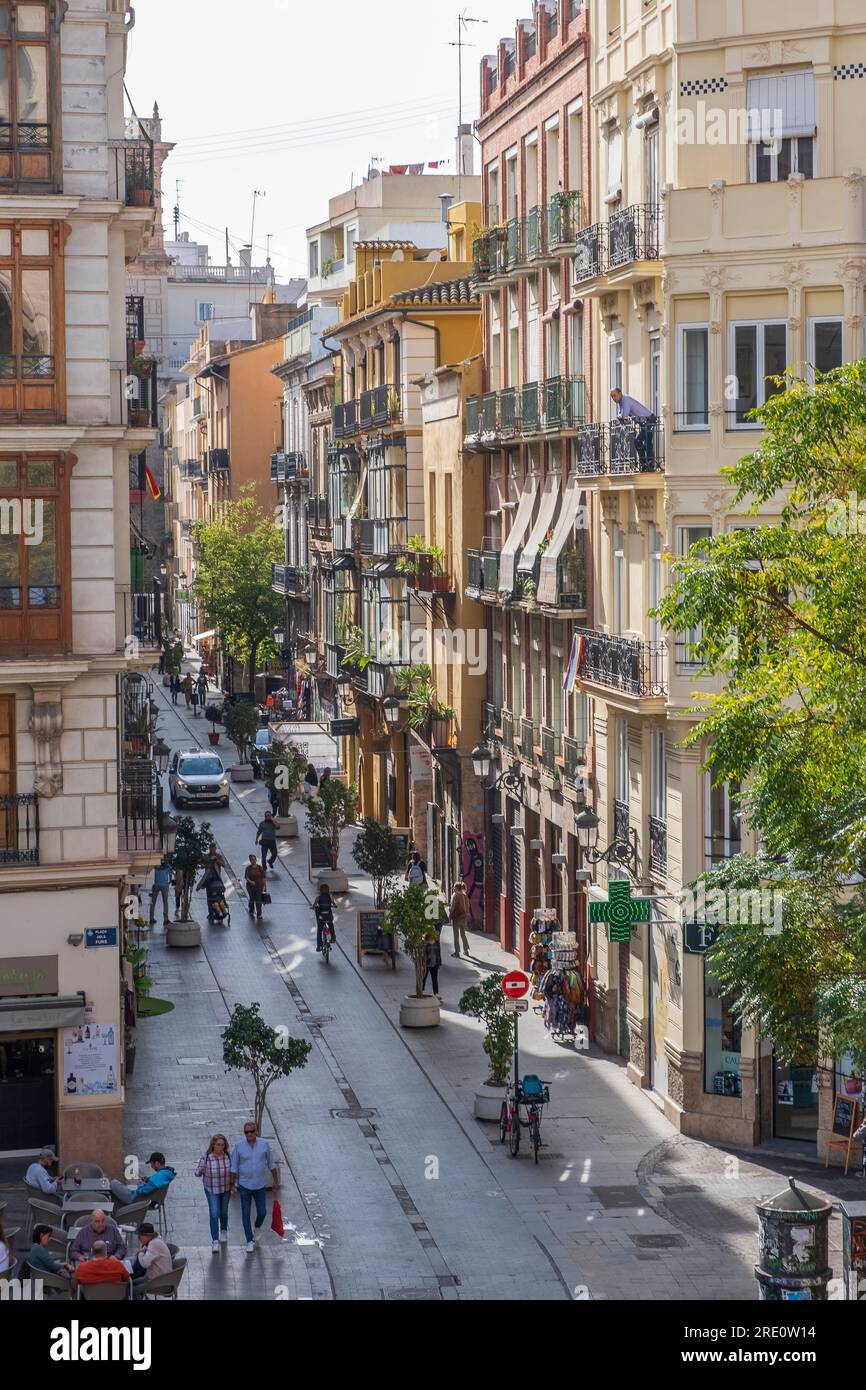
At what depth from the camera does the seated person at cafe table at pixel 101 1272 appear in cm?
1889

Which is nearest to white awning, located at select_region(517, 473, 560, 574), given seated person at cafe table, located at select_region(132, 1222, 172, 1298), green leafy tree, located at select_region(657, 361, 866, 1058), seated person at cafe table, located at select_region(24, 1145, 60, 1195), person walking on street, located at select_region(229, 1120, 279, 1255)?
person walking on street, located at select_region(229, 1120, 279, 1255)

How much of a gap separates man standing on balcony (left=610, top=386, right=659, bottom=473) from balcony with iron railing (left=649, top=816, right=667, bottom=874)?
531 centimetres

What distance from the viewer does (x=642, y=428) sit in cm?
3067

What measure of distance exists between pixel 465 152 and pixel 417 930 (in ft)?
155

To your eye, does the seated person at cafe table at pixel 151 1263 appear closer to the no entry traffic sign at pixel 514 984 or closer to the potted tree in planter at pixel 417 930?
the no entry traffic sign at pixel 514 984

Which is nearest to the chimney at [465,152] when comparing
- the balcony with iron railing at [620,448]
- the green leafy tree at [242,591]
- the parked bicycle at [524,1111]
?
the green leafy tree at [242,591]

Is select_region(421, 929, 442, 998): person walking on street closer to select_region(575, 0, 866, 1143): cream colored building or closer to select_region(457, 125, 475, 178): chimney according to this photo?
select_region(575, 0, 866, 1143): cream colored building

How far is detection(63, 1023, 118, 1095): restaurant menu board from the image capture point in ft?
85.9

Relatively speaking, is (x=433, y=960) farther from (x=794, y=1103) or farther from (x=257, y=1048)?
(x=257, y=1048)

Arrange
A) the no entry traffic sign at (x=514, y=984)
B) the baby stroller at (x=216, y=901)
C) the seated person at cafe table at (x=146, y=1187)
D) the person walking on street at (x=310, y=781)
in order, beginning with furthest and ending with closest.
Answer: the person walking on street at (x=310, y=781)
the baby stroller at (x=216, y=901)
the no entry traffic sign at (x=514, y=984)
the seated person at cafe table at (x=146, y=1187)

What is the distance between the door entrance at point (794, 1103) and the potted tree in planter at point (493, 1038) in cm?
380

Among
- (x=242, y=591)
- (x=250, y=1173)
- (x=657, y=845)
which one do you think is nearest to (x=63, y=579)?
(x=250, y=1173)

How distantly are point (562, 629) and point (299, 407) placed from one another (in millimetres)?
44819

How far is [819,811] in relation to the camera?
61.3 ft
